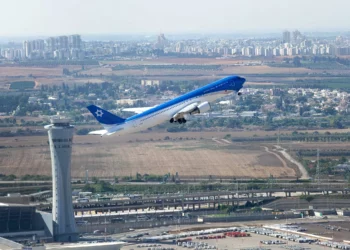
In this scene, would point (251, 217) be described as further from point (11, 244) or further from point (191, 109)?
point (191, 109)

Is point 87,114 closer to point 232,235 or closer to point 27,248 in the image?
point 232,235

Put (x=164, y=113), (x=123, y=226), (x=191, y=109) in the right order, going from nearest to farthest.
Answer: (x=164, y=113) < (x=191, y=109) < (x=123, y=226)

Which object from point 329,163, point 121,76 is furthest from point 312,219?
point 121,76

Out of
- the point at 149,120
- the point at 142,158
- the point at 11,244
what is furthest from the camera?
the point at 142,158

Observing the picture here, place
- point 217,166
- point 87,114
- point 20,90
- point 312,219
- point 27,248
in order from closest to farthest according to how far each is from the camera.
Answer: point 27,248
point 312,219
point 217,166
point 87,114
point 20,90

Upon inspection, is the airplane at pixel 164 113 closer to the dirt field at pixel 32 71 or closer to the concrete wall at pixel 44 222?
the concrete wall at pixel 44 222

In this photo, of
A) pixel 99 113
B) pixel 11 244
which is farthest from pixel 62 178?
pixel 99 113

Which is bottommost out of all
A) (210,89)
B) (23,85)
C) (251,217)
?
(251,217)
